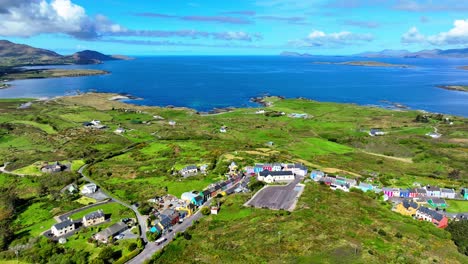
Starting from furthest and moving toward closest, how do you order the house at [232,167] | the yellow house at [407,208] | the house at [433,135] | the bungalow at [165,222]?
the house at [433,135] < the house at [232,167] < the yellow house at [407,208] < the bungalow at [165,222]

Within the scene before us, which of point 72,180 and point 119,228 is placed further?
Answer: point 72,180

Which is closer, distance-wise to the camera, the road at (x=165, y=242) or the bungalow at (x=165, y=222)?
the road at (x=165, y=242)

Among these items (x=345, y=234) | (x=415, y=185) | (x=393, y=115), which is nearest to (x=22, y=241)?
(x=345, y=234)

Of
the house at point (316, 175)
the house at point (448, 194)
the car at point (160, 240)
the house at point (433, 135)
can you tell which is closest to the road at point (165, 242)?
the car at point (160, 240)

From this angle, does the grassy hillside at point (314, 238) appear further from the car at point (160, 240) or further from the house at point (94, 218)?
the house at point (94, 218)

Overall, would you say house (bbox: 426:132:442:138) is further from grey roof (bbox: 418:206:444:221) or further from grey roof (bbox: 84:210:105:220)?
grey roof (bbox: 84:210:105:220)

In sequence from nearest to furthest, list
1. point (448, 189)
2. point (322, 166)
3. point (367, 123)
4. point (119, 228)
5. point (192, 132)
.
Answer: point (119, 228) → point (448, 189) → point (322, 166) → point (192, 132) → point (367, 123)

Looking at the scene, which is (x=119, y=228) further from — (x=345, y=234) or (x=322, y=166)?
(x=322, y=166)
